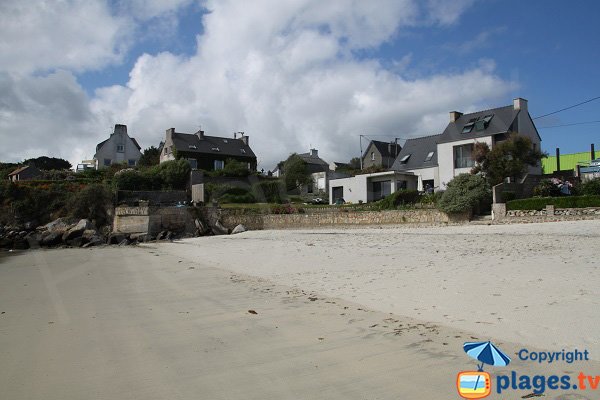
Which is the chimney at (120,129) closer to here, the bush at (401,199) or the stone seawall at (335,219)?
the stone seawall at (335,219)

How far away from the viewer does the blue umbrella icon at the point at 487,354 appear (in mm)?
4312

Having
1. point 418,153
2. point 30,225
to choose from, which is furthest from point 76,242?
point 418,153

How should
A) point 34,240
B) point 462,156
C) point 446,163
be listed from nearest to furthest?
point 34,240, point 462,156, point 446,163

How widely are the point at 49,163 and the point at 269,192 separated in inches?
1454

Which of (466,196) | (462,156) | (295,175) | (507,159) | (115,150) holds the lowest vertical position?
(466,196)

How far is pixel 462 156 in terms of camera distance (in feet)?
106

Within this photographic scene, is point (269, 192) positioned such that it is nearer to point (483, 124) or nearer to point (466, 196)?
point (483, 124)

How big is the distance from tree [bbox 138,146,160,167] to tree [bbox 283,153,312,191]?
18.0 metres

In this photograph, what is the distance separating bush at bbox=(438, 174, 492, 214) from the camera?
67.9 feet

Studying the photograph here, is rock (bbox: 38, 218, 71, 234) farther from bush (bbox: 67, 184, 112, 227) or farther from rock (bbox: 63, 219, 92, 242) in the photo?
bush (bbox: 67, 184, 112, 227)

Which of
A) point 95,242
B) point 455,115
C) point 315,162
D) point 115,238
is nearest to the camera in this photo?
point 95,242

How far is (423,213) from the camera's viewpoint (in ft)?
74.6

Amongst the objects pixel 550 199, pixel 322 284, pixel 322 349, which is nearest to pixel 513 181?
pixel 550 199

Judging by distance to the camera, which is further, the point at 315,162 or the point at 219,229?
the point at 315,162
